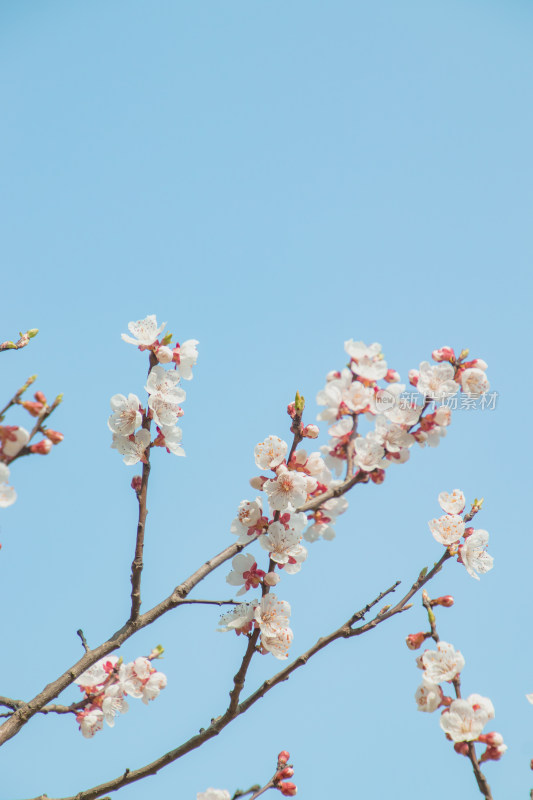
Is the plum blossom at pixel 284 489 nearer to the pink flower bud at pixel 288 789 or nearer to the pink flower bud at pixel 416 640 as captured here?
the pink flower bud at pixel 416 640

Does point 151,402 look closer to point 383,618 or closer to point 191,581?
point 191,581

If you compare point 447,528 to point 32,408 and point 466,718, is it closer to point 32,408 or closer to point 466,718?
point 466,718

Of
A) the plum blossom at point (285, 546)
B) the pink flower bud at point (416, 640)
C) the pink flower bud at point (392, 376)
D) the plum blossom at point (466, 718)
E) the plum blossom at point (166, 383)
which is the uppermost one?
the plum blossom at point (166, 383)

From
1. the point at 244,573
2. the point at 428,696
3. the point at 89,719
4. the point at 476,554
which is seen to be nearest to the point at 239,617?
the point at 244,573

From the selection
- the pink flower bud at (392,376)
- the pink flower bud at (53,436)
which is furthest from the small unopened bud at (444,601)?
the pink flower bud at (53,436)

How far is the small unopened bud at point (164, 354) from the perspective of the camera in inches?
125

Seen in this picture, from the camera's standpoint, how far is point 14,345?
→ 12.9ft

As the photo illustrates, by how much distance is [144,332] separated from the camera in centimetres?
320

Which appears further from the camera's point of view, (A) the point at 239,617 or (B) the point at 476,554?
(B) the point at 476,554

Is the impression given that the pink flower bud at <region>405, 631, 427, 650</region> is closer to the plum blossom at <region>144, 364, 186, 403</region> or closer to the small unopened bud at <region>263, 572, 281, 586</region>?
the small unopened bud at <region>263, 572, 281, 586</region>

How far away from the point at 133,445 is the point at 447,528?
5.41 ft

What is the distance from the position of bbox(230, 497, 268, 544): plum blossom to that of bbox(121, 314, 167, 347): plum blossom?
2.97 ft

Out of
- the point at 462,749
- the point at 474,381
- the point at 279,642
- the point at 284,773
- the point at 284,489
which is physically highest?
the point at 474,381

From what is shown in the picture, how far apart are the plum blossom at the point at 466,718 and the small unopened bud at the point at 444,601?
43 centimetres
